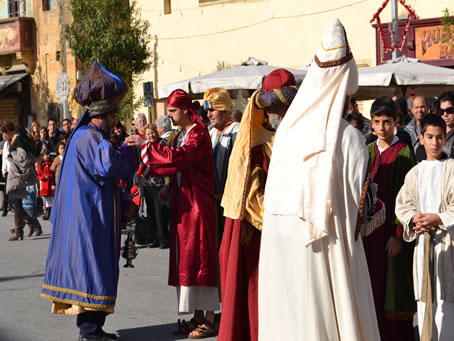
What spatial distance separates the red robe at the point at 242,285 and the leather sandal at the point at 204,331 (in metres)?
1.30

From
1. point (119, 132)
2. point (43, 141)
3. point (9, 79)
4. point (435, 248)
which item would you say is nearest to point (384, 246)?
point (435, 248)

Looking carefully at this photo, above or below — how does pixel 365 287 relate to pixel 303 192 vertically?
below

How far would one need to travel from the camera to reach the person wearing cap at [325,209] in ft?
15.9

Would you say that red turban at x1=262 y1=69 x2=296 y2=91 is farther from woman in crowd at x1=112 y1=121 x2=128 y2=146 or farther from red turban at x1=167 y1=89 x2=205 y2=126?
woman in crowd at x1=112 y1=121 x2=128 y2=146

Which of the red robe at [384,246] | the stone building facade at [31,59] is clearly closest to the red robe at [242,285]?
the red robe at [384,246]

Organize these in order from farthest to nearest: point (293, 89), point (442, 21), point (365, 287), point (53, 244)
A: point (442, 21) → point (53, 244) → point (293, 89) → point (365, 287)

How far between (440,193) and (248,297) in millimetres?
1473

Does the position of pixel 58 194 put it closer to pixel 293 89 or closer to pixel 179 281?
pixel 179 281

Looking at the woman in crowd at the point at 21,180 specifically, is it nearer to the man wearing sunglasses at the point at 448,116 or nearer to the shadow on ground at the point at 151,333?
the shadow on ground at the point at 151,333

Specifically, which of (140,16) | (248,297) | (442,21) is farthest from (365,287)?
(140,16)

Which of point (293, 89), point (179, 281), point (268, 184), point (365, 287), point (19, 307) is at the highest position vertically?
point (293, 89)

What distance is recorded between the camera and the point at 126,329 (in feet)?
25.7

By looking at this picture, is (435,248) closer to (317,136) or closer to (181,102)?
(317,136)

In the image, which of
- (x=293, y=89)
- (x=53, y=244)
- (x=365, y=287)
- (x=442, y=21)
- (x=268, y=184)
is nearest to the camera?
(x=365, y=287)
